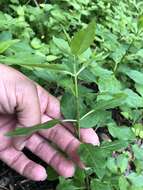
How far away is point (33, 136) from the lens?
1.61 m

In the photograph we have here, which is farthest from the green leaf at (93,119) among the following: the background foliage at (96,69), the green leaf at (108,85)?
the green leaf at (108,85)

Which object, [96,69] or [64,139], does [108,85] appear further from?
[64,139]

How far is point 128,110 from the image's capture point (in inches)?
68.8

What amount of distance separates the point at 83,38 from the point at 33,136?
62cm

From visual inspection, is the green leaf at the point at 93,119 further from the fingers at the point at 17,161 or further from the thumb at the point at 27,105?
the fingers at the point at 17,161

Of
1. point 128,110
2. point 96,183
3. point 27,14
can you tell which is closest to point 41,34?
point 27,14

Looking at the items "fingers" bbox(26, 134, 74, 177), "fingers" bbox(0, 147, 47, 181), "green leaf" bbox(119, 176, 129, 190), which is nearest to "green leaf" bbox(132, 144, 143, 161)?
"green leaf" bbox(119, 176, 129, 190)

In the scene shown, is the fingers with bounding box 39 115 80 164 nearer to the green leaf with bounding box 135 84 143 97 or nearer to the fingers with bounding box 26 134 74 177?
the fingers with bounding box 26 134 74 177

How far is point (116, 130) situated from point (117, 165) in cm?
13

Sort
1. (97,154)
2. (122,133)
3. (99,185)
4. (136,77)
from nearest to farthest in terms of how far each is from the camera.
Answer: (97,154), (99,185), (122,133), (136,77)

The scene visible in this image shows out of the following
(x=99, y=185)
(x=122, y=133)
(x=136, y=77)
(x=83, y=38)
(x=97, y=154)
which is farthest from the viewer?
(x=136, y=77)

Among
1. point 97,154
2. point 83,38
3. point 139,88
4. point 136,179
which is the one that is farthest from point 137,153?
point 83,38

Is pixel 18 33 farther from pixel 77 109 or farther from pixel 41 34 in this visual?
pixel 77 109

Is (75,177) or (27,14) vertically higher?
(27,14)
